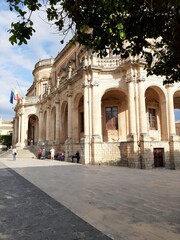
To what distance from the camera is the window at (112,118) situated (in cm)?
2172

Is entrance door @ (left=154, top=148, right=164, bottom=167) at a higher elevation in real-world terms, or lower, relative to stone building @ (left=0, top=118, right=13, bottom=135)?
lower

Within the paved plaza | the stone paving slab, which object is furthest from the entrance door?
the stone paving slab

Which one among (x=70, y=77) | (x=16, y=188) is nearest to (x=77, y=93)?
(x=70, y=77)

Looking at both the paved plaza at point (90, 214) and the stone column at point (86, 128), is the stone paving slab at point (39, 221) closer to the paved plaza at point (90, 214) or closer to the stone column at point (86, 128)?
the paved plaza at point (90, 214)

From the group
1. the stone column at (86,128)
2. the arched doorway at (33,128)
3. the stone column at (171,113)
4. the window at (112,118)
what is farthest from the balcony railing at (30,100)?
the stone column at (171,113)

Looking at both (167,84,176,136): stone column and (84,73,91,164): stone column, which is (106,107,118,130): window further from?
(167,84,176,136): stone column

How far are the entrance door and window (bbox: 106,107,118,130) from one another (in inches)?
216

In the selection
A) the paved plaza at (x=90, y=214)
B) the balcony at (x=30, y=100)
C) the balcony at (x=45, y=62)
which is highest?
the balcony at (x=45, y=62)

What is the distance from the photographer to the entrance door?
17159 millimetres

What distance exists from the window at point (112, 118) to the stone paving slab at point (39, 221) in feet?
51.9

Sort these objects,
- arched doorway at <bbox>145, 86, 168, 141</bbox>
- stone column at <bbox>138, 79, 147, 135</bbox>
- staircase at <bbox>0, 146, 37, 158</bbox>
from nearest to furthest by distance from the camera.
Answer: stone column at <bbox>138, 79, 147, 135</bbox> → arched doorway at <bbox>145, 86, 168, 141</bbox> → staircase at <bbox>0, 146, 37, 158</bbox>

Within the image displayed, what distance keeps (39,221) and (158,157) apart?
14546mm

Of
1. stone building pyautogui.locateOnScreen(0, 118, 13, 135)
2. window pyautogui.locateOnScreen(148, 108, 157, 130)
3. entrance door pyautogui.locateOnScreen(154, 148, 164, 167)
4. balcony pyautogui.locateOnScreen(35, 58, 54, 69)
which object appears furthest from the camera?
stone building pyautogui.locateOnScreen(0, 118, 13, 135)

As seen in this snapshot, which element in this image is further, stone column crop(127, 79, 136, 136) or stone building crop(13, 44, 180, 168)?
stone column crop(127, 79, 136, 136)
